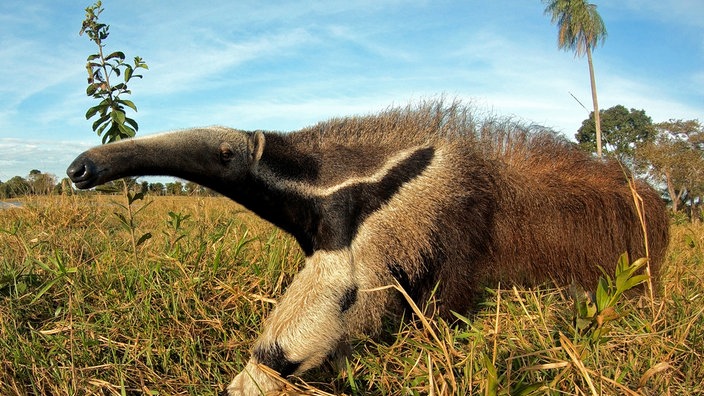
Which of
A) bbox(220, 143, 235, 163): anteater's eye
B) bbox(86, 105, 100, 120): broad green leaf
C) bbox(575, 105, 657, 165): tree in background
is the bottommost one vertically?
bbox(220, 143, 235, 163): anteater's eye

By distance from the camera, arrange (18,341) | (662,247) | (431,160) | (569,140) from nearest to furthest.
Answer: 1. (18,341)
2. (431,160)
3. (662,247)
4. (569,140)

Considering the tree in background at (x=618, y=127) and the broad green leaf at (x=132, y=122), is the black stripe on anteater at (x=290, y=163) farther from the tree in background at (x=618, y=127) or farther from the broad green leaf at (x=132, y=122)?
the tree in background at (x=618, y=127)

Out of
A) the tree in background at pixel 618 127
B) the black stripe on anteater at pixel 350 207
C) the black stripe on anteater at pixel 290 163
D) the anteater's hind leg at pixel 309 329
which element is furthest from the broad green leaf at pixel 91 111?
the tree in background at pixel 618 127

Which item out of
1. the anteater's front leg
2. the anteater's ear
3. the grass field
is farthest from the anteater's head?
the grass field

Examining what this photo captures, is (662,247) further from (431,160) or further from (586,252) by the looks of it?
(431,160)

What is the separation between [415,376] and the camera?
2354mm

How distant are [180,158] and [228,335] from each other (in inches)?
44.8

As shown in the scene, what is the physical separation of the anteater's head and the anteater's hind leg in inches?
28.1

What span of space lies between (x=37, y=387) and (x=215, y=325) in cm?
91

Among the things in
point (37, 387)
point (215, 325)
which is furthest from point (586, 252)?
point (37, 387)

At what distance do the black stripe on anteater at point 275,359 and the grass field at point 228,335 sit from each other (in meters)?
0.16

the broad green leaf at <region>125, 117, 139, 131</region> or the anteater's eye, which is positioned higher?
the broad green leaf at <region>125, 117, 139, 131</region>

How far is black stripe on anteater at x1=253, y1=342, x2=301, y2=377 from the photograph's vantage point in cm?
246

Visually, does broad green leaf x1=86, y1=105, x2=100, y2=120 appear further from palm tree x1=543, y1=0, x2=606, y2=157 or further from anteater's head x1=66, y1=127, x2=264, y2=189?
palm tree x1=543, y1=0, x2=606, y2=157
